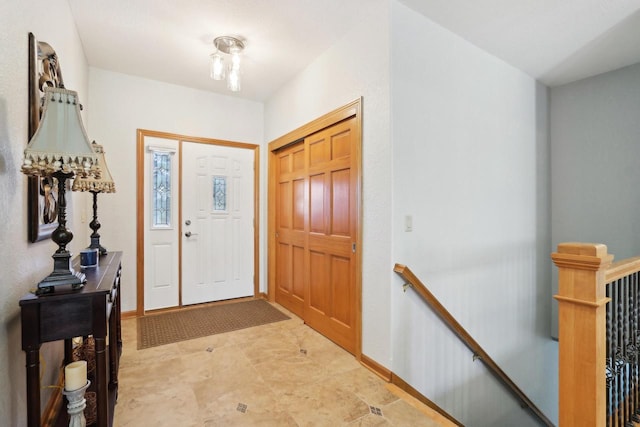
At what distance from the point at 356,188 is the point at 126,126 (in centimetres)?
276

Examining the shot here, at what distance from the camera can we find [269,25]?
2592 millimetres

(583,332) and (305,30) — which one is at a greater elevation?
(305,30)

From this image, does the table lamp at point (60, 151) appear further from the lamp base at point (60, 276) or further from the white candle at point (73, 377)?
the white candle at point (73, 377)

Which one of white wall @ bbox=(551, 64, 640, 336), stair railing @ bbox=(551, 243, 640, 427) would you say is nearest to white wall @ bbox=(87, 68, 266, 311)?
stair railing @ bbox=(551, 243, 640, 427)

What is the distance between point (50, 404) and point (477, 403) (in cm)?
323

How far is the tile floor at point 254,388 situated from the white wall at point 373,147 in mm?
341

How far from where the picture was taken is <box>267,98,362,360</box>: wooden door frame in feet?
8.39

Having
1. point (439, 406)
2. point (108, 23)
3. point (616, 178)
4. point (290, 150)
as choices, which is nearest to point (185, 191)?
point (290, 150)

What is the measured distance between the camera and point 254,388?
2143 millimetres

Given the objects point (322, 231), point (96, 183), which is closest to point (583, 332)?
point (322, 231)

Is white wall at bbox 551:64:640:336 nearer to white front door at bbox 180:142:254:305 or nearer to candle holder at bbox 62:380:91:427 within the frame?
white front door at bbox 180:142:254:305

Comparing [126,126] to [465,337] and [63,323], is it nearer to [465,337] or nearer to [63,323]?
[63,323]

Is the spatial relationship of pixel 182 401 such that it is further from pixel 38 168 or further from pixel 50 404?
pixel 38 168

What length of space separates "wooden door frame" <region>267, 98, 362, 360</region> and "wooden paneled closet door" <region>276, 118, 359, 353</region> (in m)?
0.06
